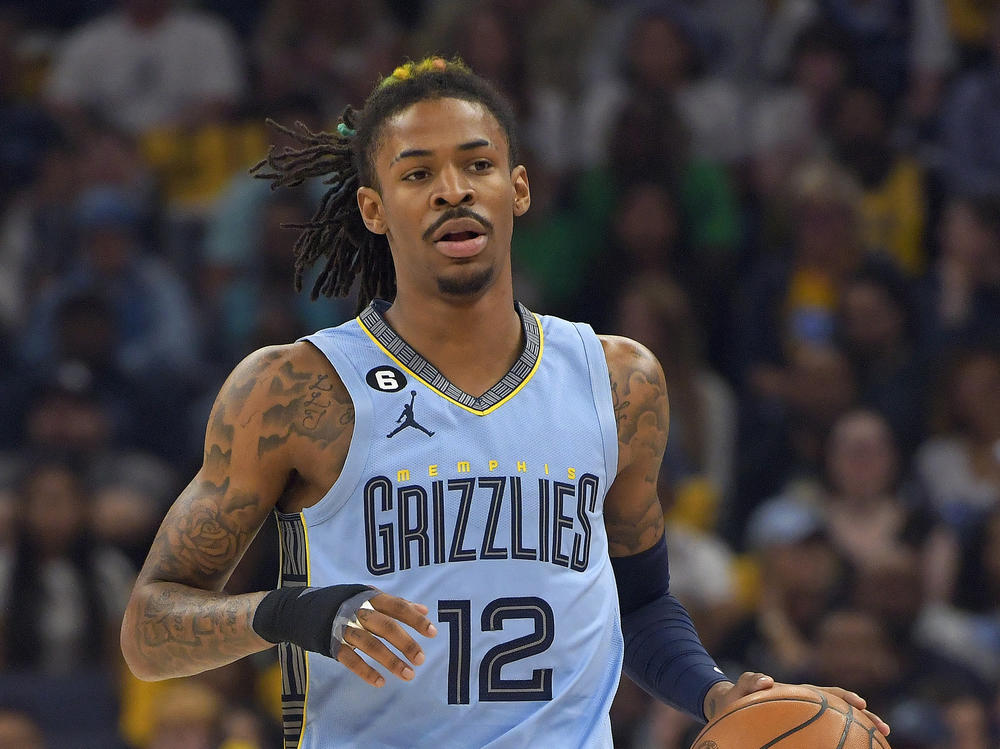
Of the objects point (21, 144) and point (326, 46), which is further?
point (326, 46)

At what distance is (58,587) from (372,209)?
11.7 ft

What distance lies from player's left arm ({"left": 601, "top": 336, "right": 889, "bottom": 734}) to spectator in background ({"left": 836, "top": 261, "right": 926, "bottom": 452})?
140 inches

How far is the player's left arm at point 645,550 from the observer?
3158mm

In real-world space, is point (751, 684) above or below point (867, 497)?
above

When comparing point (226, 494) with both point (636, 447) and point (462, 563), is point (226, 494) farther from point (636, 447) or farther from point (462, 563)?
point (636, 447)

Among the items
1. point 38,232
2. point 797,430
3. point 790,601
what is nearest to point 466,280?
point 790,601

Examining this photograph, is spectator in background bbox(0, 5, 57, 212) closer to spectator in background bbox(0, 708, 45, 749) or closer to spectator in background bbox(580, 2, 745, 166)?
spectator in background bbox(580, 2, 745, 166)

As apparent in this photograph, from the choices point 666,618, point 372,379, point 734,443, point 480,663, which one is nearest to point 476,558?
point 480,663

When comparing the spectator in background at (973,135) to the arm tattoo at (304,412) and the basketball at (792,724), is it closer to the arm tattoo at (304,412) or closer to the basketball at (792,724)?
the basketball at (792,724)

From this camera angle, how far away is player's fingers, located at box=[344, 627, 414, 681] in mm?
2428

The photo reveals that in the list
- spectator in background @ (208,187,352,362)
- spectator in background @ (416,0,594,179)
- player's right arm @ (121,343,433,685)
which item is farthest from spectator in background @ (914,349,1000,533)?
player's right arm @ (121,343,433,685)

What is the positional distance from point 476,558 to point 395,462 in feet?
0.77

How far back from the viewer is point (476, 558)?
286cm

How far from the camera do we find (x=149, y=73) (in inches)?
312
